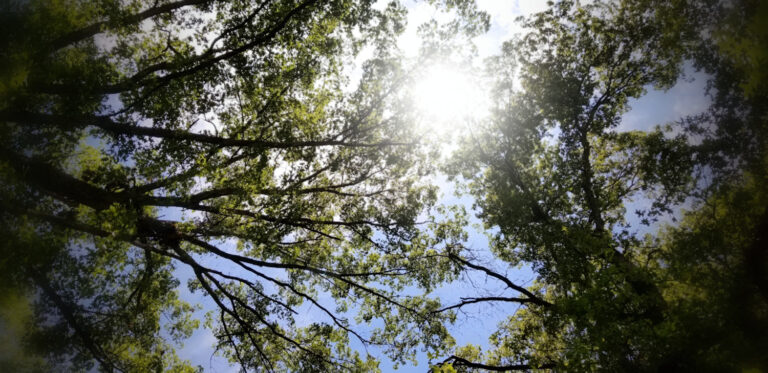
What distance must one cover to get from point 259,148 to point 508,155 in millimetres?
7622

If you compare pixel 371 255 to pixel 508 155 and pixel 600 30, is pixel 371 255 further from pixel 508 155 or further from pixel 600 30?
pixel 600 30

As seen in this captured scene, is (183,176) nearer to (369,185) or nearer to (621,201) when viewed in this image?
(369,185)

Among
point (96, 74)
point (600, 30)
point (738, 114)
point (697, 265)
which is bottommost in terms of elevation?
point (697, 265)

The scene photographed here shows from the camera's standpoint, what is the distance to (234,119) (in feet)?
32.2

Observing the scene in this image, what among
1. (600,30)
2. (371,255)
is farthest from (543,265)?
(600,30)

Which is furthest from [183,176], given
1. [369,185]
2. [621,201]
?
[621,201]

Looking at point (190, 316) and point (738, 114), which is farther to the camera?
point (190, 316)

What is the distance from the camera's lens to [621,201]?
10195 mm

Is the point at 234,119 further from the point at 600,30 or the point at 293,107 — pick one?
the point at 600,30

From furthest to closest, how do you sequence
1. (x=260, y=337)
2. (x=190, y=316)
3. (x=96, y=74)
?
(x=190, y=316) → (x=260, y=337) → (x=96, y=74)

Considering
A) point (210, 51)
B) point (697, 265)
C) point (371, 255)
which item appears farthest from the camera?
point (371, 255)

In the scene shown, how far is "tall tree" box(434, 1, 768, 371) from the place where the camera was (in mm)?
5031

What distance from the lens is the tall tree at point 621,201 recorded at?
16.5 feet

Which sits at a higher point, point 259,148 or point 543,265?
point 259,148
